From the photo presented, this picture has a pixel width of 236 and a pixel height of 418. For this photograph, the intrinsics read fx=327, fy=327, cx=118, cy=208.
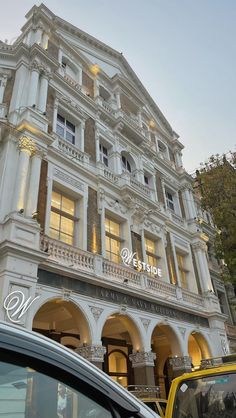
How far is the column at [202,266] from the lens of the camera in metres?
18.4

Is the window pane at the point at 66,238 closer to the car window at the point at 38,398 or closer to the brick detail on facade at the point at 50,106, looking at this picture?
the brick detail on facade at the point at 50,106

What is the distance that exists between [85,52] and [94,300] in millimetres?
15115

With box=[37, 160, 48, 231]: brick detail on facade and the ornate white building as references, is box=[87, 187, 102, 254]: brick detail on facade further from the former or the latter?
box=[37, 160, 48, 231]: brick detail on facade

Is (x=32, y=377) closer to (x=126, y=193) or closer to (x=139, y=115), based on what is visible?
(x=126, y=193)

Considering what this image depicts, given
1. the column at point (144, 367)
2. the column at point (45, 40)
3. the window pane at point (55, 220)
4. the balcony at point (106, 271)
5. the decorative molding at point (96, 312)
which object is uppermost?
the column at point (45, 40)

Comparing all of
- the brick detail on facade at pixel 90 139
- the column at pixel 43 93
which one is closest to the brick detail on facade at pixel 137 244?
the brick detail on facade at pixel 90 139

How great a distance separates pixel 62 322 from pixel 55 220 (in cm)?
385

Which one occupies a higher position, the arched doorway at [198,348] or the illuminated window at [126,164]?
the illuminated window at [126,164]

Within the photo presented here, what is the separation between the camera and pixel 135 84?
23.3m

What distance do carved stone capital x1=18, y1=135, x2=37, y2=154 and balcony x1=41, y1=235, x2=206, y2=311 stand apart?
3128 millimetres

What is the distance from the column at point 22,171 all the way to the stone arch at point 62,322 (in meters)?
3.17

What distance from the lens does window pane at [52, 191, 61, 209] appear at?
12444mm

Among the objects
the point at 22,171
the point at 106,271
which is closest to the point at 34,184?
the point at 22,171

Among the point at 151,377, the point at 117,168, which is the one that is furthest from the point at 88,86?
the point at 151,377
